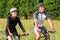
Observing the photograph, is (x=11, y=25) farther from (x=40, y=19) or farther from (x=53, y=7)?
(x=53, y=7)

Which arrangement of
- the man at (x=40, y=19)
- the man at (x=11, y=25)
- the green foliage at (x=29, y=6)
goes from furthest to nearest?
the green foliage at (x=29, y=6) < the man at (x=40, y=19) < the man at (x=11, y=25)

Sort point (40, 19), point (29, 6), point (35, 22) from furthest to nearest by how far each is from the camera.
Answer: point (29, 6) → point (40, 19) → point (35, 22)

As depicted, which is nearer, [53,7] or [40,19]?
[40,19]

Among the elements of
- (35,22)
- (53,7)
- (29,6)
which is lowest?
(53,7)

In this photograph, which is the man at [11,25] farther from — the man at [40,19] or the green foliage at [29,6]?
the green foliage at [29,6]

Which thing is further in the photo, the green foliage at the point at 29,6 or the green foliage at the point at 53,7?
the green foliage at the point at 29,6

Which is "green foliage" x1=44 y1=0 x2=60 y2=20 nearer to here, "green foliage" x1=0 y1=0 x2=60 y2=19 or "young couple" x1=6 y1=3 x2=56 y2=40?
"green foliage" x1=0 y1=0 x2=60 y2=19

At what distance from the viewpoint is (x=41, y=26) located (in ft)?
33.7

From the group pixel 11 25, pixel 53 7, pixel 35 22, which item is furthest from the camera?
pixel 53 7

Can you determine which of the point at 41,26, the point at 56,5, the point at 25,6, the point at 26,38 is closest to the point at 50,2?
the point at 56,5

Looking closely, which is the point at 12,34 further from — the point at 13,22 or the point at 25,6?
the point at 25,6

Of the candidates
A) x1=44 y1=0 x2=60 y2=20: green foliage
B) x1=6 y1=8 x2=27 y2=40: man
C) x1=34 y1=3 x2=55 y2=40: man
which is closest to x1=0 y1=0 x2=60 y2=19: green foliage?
x1=44 y1=0 x2=60 y2=20: green foliage

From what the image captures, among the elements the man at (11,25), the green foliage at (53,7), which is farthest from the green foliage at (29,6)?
the man at (11,25)

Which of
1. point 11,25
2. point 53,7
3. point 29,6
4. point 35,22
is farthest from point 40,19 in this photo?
point 29,6
